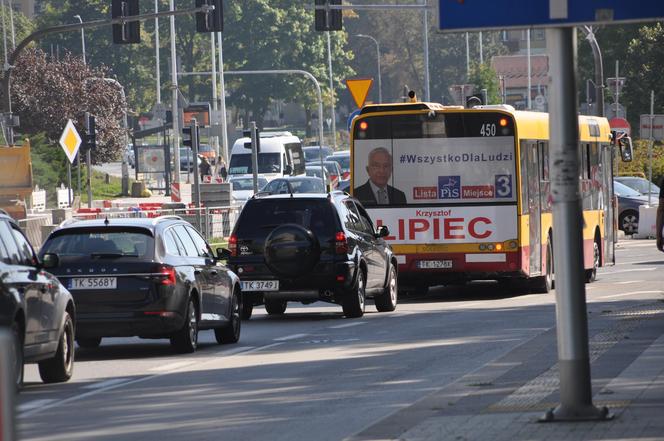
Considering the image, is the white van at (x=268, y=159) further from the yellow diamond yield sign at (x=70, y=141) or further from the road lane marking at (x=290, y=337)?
the road lane marking at (x=290, y=337)

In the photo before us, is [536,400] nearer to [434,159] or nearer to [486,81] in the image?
[434,159]

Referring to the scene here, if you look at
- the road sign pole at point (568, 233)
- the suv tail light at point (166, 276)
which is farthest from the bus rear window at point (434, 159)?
the road sign pole at point (568, 233)

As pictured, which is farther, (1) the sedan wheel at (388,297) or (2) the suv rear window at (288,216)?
(1) the sedan wheel at (388,297)

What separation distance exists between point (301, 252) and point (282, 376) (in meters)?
7.11

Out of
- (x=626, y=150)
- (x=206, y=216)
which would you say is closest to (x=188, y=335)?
(x=626, y=150)

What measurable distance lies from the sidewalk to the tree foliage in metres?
62.8

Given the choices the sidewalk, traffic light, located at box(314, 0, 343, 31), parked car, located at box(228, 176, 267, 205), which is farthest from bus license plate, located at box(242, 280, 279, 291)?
parked car, located at box(228, 176, 267, 205)

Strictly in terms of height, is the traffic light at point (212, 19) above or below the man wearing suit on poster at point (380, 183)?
above

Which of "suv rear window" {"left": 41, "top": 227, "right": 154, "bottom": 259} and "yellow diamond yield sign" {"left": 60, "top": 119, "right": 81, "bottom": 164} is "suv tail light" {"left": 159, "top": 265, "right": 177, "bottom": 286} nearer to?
"suv rear window" {"left": 41, "top": 227, "right": 154, "bottom": 259}

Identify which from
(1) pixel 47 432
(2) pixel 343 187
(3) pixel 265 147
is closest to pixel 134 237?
(1) pixel 47 432

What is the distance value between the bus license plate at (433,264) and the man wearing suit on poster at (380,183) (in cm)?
102

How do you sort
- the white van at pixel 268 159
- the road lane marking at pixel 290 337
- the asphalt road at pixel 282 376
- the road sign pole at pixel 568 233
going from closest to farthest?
the road sign pole at pixel 568 233
the asphalt road at pixel 282 376
the road lane marking at pixel 290 337
the white van at pixel 268 159

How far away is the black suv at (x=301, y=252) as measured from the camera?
22.2m

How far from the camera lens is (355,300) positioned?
2289 centimetres
